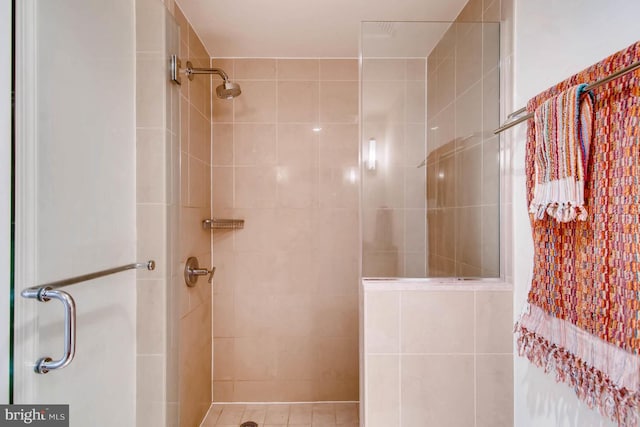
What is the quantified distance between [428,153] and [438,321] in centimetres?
65

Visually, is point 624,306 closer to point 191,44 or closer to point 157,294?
point 157,294

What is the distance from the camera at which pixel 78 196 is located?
3.24ft

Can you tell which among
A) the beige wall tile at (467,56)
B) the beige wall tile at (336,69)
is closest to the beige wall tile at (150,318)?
the beige wall tile at (467,56)

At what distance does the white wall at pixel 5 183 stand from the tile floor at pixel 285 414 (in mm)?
1515

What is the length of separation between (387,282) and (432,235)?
0.88 ft

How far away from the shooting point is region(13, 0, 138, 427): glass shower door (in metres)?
0.82

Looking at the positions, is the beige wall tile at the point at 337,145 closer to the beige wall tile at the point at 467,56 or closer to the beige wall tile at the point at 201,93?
the beige wall tile at the point at 201,93

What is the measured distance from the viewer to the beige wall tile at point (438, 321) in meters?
1.27

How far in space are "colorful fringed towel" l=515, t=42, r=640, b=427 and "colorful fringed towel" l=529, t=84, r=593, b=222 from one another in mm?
23

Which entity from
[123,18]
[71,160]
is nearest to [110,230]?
[71,160]

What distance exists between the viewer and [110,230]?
1.13 m

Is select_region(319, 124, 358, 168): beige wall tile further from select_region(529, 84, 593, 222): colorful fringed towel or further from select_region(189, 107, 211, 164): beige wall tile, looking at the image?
select_region(529, 84, 593, 222): colorful fringed towel

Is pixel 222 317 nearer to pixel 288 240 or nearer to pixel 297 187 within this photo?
pixel 288 240

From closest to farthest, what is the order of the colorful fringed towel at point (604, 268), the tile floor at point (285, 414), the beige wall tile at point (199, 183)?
1. the colorful fringed towel at point (604, 268)
2. the beige wall tile at point (199, 183)
3. the tile floor at point (285, 414)
